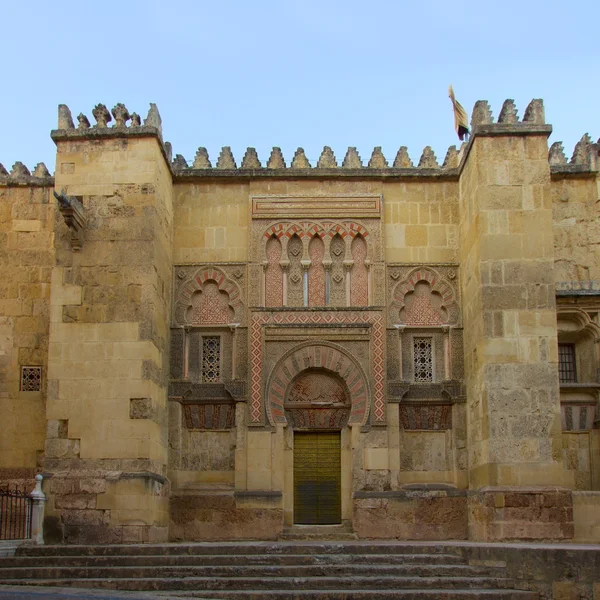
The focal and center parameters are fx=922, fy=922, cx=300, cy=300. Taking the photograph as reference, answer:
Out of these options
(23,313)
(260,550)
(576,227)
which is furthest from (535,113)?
(23,313)

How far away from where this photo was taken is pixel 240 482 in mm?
14133

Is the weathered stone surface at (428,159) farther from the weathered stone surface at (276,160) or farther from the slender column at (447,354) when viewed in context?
the slender column at (447,354)

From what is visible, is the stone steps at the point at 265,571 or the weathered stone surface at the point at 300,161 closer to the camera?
the stone steps at the point at 265,571

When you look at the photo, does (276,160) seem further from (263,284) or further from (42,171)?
(42,171)

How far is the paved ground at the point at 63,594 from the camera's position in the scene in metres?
9.31

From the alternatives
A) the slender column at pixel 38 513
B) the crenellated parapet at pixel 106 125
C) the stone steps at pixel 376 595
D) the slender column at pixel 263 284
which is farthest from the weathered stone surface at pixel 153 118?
the stone steps at pixel 376 595

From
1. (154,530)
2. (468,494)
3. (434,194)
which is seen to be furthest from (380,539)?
(434,194)

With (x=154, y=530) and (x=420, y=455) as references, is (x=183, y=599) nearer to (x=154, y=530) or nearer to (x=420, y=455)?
(x=154, y=530)

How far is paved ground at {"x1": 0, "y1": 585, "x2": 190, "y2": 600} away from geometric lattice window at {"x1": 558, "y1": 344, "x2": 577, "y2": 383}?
25.8 ft

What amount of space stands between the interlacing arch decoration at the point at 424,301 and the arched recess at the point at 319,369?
3.60ft

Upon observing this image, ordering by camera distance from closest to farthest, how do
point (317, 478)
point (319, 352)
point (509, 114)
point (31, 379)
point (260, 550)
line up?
point (260, 550)
point (509, 114)
point (317, 478)
point (319, 352)
point (31, 379)

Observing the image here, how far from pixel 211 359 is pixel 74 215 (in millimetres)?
3231

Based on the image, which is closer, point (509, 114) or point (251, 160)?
point (509, 114)

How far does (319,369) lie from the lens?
575 inches
